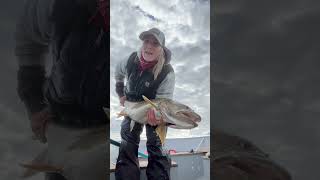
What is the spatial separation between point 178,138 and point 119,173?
0.65 meters

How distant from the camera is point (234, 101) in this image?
5.16 meters

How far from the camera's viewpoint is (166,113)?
16.7 feet

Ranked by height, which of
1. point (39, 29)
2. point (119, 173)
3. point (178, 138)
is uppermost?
point (39, 29)

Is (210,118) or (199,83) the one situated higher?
(199,83)

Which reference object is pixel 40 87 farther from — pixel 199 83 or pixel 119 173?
pixel 199 83

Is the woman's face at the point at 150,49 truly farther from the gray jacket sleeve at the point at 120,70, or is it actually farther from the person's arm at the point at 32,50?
the person's arm at the point at 32,50

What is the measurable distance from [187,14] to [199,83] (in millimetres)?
682

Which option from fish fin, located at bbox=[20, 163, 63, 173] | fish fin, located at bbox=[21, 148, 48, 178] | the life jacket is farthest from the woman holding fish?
fish fin, located at bbox=[21, 148, 48, 178]

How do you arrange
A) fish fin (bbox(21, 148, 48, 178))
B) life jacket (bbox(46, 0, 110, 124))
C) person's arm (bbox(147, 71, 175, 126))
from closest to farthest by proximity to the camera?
fish fin (bbox(21, 148, 48, 178)) < life jacket (bbox(46, 0, 110, 124)) < person's arm (bbox(147, 71, 175, 126))

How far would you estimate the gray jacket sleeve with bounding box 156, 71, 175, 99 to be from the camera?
16.8 feet

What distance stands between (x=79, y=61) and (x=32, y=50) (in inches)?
17.6

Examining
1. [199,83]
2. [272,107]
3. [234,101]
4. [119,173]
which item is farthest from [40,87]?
[272,107]

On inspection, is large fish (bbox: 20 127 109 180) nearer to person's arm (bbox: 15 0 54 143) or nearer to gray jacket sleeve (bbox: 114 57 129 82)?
person's arm (bbox: 15 0 54 143)

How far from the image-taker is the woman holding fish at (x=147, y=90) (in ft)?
16.5
